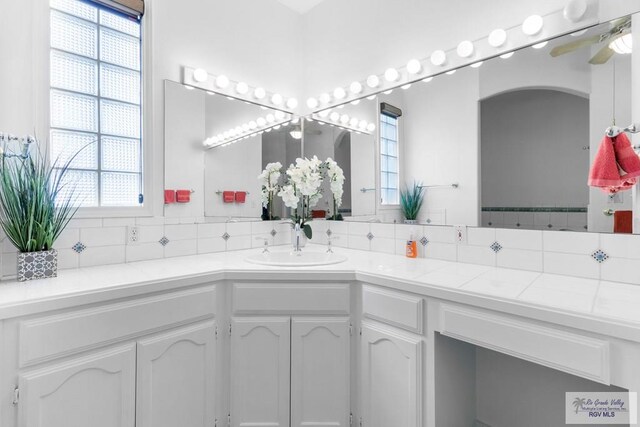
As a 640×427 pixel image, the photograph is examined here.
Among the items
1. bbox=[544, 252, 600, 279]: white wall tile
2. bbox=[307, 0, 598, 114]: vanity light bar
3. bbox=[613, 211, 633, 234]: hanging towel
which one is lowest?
bbox=[544, 252, 600, 279]: white wall tile

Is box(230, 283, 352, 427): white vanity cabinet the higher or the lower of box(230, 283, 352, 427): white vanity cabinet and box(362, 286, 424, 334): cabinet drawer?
the lower

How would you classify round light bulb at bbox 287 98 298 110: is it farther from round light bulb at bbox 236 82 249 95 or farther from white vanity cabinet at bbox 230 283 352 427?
white vanity cabinet at bbox 230 283 352 427

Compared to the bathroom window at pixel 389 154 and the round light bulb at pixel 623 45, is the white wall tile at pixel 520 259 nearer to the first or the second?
the bathroom window at pixel 389 154

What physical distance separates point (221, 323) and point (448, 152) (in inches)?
59.1

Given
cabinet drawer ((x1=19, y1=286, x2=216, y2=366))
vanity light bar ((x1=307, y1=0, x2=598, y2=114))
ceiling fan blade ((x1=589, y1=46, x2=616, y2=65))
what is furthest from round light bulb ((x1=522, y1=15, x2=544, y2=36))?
cabinet drawer ((x1=19, y1=286, x2=216, y2=366))

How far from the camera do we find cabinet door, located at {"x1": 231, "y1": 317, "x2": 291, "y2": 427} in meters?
1.63

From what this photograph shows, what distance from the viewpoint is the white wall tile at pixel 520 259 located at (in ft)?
5.10

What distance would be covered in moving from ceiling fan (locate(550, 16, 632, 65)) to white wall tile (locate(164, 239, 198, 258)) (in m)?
2.20

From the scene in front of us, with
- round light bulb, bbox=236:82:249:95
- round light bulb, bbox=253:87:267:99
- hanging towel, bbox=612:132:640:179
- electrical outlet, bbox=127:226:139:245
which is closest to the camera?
hanging towel, bbox=612:132:640:179

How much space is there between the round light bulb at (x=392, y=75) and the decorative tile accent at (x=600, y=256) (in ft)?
4.64

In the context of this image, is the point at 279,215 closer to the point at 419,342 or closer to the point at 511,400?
the point at 419,342

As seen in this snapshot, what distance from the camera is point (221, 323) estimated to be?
5.35 feet

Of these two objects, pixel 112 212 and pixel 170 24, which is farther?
pixel 170 24

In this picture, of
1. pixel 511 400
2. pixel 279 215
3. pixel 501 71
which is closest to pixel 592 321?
pixel 511 400
